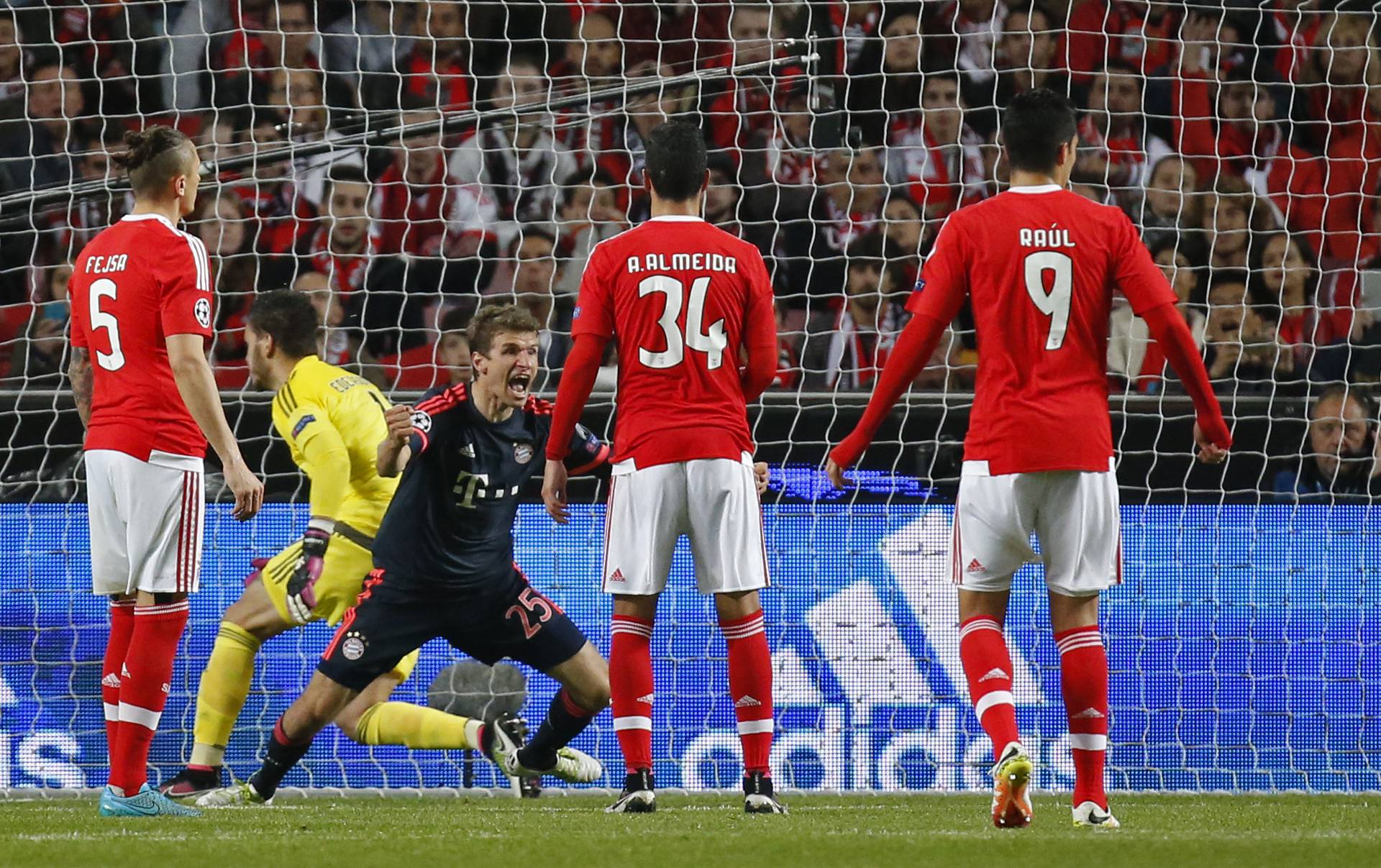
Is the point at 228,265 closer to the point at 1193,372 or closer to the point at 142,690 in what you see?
the point at 142,690

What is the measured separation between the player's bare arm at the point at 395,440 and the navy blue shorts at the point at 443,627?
40 centimetres

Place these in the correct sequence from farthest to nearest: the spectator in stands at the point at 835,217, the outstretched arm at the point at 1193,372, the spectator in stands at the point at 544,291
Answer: the spectator in stands at the point at 835,217 → the spectator in stands at the point at 544,291 → the outstretched arm at the point at 1193,372

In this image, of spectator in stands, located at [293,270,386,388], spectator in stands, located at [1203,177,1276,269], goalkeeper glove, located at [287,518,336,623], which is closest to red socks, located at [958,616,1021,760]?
goalkeeper glove, located at [287,518,336,623]

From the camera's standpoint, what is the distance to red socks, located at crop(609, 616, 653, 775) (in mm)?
4805

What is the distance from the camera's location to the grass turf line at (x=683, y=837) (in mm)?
3518

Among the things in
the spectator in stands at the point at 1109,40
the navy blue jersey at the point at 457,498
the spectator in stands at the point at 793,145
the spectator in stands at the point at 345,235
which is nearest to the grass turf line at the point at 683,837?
the navy blue jersey at the point at 457,498

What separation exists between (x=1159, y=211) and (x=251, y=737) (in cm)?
510

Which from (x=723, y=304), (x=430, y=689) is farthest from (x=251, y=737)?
(x=723, y=304)

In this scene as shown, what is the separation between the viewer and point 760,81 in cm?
930

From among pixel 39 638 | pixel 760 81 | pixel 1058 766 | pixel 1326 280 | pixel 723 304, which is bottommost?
pixel 1058 766

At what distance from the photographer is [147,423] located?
4648mm

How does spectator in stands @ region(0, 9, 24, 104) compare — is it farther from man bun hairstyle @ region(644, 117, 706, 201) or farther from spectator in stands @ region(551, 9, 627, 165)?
man bun hairstyle @ region(644, 117, 706, 201)

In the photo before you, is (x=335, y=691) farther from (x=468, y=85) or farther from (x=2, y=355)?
(x=468, y=85)

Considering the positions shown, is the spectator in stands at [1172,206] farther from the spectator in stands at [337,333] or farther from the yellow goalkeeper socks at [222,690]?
the yellow goalkeeper socks at [222,690]
